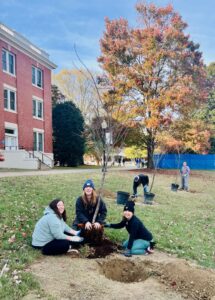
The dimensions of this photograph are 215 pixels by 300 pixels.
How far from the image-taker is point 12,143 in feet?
86.3

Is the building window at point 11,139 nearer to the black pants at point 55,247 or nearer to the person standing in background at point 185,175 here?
the person standing in background at point 185,175

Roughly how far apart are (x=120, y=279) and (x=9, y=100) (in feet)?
77.6

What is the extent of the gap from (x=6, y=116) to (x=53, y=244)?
21.8m

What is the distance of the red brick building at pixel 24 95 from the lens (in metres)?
25.4

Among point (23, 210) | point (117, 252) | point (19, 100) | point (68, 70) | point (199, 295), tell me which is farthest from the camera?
point (68, 70)

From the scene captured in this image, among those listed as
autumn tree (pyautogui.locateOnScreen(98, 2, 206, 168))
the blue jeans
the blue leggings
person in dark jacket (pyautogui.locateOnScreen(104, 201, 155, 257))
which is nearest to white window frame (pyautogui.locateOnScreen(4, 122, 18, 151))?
autumn tree (pyautogui.locateOnScreen(98, 2, 206, 168))

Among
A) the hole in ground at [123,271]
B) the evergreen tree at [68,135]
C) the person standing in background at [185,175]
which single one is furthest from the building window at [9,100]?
the hole in ground at [123,271]

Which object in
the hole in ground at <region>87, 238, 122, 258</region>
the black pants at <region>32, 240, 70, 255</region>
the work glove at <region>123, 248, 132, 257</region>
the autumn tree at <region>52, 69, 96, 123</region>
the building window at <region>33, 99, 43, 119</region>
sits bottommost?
the work glove at <region>123, 248, 132, 257</region>

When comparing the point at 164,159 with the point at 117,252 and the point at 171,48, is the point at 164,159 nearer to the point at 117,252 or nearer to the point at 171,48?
the point at 171,48

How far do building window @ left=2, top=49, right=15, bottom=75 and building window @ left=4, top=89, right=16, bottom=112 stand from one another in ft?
5.41

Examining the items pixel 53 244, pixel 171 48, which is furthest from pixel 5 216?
pixel 171 48

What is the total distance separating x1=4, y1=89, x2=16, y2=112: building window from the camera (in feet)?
84.5

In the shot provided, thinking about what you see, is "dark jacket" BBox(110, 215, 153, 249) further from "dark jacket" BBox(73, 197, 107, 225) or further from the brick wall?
the brick wall

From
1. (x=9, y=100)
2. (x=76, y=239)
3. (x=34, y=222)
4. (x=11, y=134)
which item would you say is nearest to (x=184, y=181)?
(x=34, y=222)
